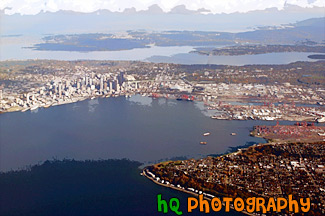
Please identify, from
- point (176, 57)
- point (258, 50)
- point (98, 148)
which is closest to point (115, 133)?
point (98, 148)

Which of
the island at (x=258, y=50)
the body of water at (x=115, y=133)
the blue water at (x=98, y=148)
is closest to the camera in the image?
the blue water at (x=98, y=148)

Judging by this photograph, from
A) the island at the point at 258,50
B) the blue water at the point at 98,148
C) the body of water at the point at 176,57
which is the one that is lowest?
the blue water at the point at 98,148

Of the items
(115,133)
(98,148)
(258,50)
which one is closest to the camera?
(98,148)

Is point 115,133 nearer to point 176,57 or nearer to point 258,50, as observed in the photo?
point 176,57

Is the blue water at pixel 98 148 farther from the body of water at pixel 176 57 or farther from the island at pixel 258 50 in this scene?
the island at pixel 258 50

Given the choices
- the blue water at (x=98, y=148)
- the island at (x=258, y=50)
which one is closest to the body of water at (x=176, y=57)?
the island at (x=258, y=50)

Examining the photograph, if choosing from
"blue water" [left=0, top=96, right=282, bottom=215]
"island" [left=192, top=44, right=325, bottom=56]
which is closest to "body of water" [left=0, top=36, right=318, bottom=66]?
"island" [left=192, top=44, right=325, bottom=56]

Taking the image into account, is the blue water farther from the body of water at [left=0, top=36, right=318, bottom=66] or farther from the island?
the island

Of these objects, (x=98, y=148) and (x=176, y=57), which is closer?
(x=98, y=148)

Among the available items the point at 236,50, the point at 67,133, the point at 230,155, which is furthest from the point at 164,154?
the point at 236,50

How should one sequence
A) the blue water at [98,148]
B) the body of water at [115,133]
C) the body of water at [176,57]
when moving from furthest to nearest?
the body of water at [176,57] → the body of water at [115,133] → the blue water at [98,148]

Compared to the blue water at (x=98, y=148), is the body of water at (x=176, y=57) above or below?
above

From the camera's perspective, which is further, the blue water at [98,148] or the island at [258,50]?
the island at [258,50]
